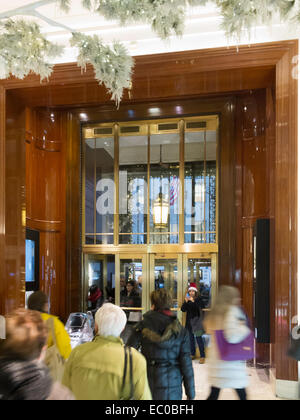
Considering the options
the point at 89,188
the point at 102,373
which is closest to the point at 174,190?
the point at 89,188

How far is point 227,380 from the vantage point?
2.89 metres

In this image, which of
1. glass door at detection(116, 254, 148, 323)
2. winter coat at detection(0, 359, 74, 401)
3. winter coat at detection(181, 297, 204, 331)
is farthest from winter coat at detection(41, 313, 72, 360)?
glass door at detection(116, 254, 148, 323)

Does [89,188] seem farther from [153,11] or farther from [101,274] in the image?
[153,11]

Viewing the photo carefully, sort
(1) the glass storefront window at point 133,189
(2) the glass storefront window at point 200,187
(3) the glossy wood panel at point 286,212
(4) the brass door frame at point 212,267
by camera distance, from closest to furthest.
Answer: (3) the glossy wood panel at point 286,212 < (4) the brass door frame at point 212,267 < (2) the glass storefront window at point 200,187 < (1) the glass storefront window at point 133,189

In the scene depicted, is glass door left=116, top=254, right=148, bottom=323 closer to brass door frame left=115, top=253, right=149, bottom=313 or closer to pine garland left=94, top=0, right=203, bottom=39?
brass door frame left=115, top=253, right=149, bottom=313

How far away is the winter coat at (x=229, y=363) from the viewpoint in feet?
9.51

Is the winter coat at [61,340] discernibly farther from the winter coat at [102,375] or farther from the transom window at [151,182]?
the transom window at [151,182]

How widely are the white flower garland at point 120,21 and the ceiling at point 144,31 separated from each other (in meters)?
1.96

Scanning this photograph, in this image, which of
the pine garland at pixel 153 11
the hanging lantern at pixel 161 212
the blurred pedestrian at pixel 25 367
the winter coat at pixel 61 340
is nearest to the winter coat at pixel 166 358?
the winter coat at pixel 61 340

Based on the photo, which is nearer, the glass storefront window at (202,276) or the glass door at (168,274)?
the glass storefront window at (202,276)

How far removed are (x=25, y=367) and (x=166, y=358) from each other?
118 centimetres

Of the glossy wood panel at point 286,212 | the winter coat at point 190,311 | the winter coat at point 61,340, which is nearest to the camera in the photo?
the winter coat at point 61,340

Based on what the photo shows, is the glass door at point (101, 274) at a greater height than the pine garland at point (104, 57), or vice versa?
the pine garland at point (104, 57)

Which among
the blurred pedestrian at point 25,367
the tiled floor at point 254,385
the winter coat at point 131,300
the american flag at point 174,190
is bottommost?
the tiled floor at point 254,385
